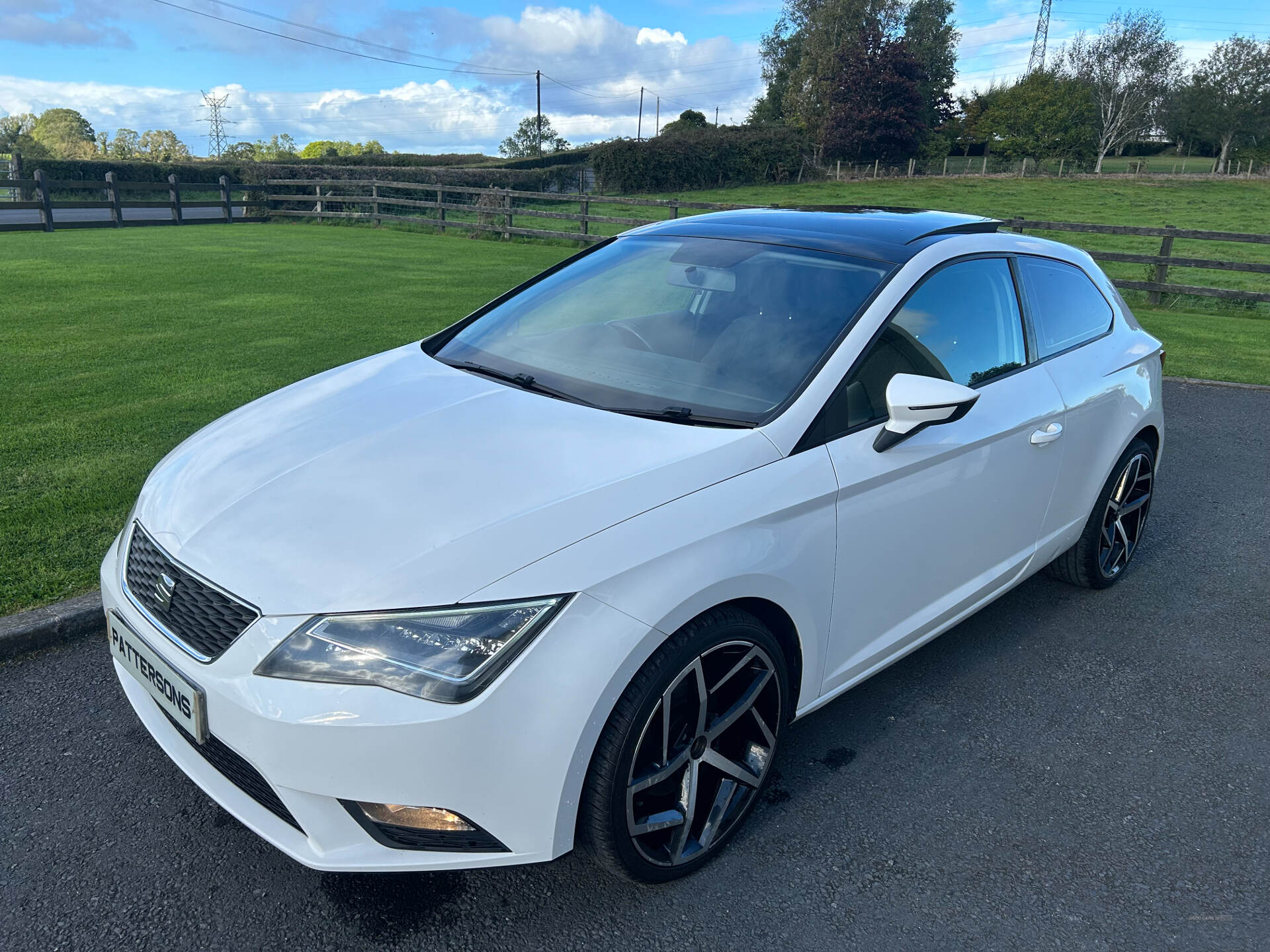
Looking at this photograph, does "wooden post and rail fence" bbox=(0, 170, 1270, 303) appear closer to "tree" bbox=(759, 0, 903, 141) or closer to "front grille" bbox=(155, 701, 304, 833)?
"front grille" bbox=(155, 701, 304, 833)

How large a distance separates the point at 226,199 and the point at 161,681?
26.3 metres

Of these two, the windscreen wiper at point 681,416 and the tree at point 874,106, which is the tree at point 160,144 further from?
the windscreen wiper at point 681,416

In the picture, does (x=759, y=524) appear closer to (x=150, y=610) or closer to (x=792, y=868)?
(x=792, y=868)

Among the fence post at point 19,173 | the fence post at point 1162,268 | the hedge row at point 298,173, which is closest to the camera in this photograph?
the fence post at point 1162,268

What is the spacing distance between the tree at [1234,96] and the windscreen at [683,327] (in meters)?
73.4

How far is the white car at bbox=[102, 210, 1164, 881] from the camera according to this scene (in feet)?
A: 6.25

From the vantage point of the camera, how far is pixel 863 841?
2.56 metres

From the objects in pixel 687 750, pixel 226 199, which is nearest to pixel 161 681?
pixel 687 750

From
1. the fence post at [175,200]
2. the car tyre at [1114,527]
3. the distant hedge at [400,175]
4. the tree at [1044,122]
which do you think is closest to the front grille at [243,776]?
the car tyre at [1114,527]

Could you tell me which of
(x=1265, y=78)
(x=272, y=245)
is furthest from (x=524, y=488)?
(x=1265, y=78)

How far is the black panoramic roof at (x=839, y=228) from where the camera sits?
3143 mm

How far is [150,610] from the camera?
223 centimetres

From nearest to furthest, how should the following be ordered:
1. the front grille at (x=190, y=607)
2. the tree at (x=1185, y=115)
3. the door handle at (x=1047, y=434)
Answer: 1. the front grille at (x=190, y=607)
2. the door handle at (x=1047, y=434)
3. the tree at (x=1185, y=115)

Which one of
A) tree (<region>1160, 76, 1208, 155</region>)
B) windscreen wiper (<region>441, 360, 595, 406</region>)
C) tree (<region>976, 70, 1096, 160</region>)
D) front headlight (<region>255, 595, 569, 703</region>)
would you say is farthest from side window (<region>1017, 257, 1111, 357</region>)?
tree (<region>1160, 76, 1208, 155</region>)
